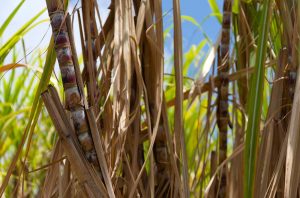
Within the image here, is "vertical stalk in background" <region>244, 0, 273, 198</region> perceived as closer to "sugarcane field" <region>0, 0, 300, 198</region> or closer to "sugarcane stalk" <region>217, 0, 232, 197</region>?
"sugarcane field" <region>0, 0, 300, 198</region>

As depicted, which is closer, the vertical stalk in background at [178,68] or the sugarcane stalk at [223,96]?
the vertical stalk in background at [178,68]

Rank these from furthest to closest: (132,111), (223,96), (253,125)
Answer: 1. (223,96)
2. (132,111)
3. (253,125)

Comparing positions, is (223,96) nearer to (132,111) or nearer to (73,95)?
(132,111)

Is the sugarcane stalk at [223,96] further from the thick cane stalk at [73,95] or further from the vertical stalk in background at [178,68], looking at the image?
the thick cane stalk at [73,95]

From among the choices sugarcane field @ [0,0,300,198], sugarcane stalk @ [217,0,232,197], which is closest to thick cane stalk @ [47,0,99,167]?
sugarcane field @ [0,0,300,198]

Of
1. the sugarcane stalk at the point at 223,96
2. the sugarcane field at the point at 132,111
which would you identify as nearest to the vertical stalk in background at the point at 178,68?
the sugarcane field at the point at 132,111

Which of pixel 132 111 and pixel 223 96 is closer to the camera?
pixel 132 111

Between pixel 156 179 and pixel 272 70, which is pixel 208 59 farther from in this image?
pixel 156 179

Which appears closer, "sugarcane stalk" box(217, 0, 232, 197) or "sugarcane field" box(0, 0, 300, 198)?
"sugarcane field" box(0, 0, 300, 198)

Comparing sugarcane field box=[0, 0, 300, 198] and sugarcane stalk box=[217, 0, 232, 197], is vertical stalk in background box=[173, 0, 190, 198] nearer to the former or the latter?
sugarcane field box=[0, 0, 300, 198]

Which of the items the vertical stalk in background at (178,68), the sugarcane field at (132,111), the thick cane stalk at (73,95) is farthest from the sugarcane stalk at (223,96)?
the thick cane stalk at (73,95)

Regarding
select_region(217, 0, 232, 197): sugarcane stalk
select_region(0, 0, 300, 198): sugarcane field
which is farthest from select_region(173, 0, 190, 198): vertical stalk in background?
select_region(217, 0, 232, 197): sugarcane stalk

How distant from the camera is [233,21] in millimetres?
988

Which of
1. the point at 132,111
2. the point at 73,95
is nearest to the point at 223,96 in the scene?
the point at 132,111
